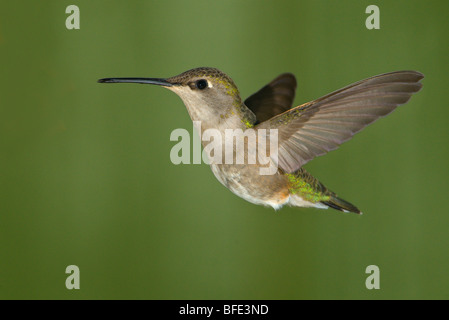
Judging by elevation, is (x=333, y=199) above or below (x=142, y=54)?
below

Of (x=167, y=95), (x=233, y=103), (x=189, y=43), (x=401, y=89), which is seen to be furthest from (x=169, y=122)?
(x=401, y=89)

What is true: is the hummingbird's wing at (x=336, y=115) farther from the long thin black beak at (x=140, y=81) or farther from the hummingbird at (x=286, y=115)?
the long thin black beak at (x=140, y=81)

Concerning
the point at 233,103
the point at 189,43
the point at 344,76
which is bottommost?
the point at 233,103

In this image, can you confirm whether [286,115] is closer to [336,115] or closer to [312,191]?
[336,115]

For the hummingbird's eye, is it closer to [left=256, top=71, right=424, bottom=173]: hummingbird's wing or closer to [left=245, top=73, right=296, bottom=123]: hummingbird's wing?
[left=256, top=71, right=424, bottom=173]: hummingbird's wing

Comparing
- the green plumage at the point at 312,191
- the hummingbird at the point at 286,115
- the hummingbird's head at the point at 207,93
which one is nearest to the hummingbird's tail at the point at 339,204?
the green plumage at the point at 312,191

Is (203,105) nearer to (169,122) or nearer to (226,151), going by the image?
(226,151)

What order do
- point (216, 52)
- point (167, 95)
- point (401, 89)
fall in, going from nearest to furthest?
point (401, 89)
point (216, 52)
point (167, 95)

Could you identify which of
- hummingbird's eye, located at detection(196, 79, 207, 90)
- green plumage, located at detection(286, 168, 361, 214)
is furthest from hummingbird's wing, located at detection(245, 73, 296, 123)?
hummingbird's eye, located at detection(196, 79, 207, 90)
